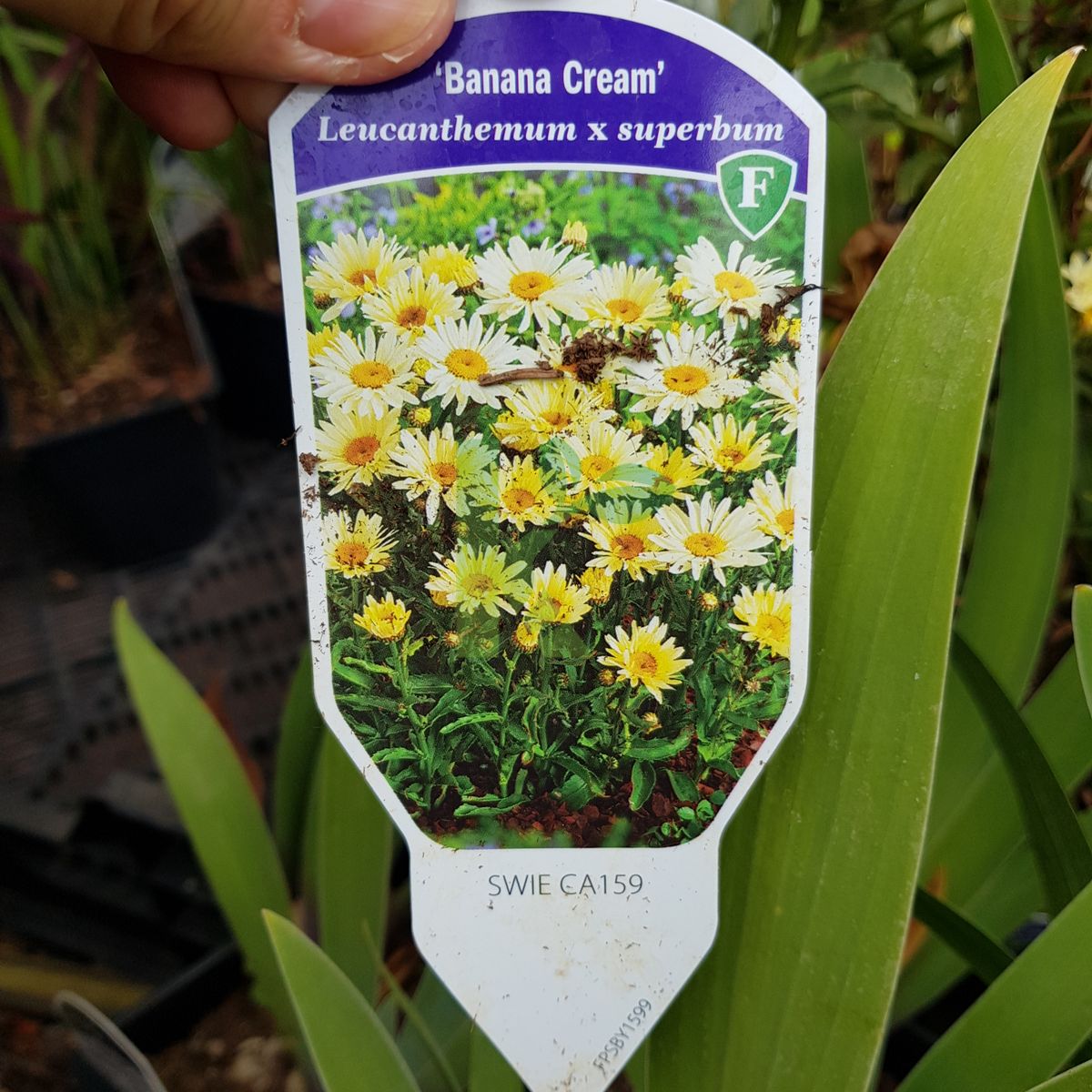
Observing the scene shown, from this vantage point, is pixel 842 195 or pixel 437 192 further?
pixel 842 195

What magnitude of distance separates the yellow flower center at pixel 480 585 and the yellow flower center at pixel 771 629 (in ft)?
0.32

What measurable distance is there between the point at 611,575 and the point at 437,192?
0.15 m

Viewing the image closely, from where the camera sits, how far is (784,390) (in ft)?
1.01

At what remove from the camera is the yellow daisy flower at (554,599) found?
321 millimetres

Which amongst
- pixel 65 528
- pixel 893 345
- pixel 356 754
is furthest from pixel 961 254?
pixel 65 528

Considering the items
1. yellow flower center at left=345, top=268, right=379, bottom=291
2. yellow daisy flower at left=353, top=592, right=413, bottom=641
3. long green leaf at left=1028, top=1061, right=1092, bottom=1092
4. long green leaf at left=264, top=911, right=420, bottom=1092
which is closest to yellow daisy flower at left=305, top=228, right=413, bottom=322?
yellow flower center at left=345, top=268, right=379, bottom=291

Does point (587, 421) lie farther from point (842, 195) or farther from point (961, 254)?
point (842, 195)

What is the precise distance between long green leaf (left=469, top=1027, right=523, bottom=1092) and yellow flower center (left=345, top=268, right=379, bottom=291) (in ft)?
1.02

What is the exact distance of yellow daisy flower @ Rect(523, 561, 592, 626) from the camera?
12.6 inches

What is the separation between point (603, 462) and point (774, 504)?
2.5 inches

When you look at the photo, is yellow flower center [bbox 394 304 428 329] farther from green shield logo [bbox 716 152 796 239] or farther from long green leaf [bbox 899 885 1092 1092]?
long green leaf [bbox 899 885 1092 1092]

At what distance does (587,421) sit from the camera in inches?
12.2

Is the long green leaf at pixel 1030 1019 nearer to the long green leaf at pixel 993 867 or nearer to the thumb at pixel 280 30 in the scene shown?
the long green leaf at pixel 993 867

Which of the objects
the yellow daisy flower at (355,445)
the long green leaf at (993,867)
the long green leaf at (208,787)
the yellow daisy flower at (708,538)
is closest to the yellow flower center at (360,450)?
the yellow daisy flower at (355,445)
